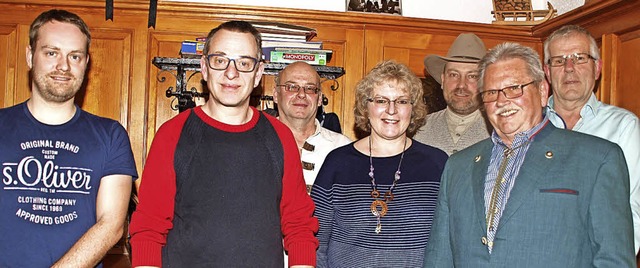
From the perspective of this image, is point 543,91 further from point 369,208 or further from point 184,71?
point 184,71

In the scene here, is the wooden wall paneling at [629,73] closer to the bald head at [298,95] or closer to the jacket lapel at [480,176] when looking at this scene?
the jacket lapel at [480,176]

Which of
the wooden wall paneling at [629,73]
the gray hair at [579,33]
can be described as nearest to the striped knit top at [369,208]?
the gray hair at [579,33]

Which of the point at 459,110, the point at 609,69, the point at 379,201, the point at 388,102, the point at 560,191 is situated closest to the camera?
the point at 560,191

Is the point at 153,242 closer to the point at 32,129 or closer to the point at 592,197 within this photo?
the point at 32,129

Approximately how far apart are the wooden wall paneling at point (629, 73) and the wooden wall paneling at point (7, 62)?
3018mm

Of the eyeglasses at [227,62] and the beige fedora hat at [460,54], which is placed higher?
the beige fedora hat at [460,54]

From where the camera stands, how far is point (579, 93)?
97.3 inches

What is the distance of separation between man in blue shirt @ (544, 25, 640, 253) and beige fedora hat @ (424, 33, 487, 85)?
2.21 ft

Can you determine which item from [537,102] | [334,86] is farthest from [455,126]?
[537,102]

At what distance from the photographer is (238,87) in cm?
191

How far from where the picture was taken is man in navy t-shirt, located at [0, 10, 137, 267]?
199 centimetres

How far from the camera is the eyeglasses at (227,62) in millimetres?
1910

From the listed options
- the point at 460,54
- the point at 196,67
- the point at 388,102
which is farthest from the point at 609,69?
the point at 196,67

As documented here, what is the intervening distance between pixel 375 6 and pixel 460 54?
738 mm
